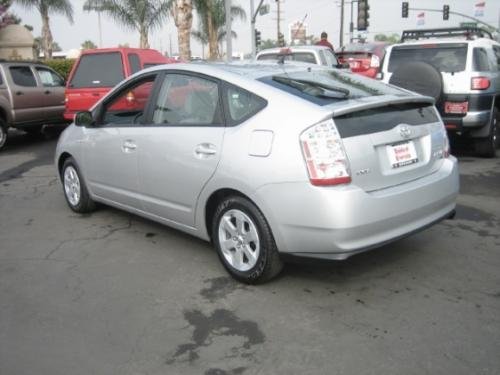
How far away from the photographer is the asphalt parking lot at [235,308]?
298 centimetres

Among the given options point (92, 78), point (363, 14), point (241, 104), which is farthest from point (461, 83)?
point (363, 14)

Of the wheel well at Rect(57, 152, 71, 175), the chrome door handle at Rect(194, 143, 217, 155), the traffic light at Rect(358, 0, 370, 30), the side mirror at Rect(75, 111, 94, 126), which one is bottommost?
A: the wheel well at Rect(57, 152, 71, 175)

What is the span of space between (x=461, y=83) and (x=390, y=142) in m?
5.03

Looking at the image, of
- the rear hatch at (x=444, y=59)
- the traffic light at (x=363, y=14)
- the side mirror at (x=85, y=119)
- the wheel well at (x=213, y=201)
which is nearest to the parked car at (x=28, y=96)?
the side mirror at (x=85, y=119)

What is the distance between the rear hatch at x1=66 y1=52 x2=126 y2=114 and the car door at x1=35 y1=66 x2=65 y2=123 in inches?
65.7

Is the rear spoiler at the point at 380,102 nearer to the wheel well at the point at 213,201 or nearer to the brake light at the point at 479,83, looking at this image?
the wheel well at the point at 213,201

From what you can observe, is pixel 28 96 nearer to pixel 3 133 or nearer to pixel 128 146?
pixel 3 133

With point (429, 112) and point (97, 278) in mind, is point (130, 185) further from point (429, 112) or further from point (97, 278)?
point (429, 112)

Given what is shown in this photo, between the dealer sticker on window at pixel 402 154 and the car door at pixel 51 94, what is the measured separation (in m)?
10.0

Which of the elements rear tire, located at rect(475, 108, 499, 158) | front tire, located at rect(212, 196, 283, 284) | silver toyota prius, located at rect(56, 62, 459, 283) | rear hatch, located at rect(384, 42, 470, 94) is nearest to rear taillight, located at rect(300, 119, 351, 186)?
silver toyota prius, located at rect(56, 62, 459, 283)

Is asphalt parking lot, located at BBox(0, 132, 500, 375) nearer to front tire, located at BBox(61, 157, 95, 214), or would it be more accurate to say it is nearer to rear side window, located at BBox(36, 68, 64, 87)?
front tire, located at BBox(61, 157, 95, 214)

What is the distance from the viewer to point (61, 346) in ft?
10.4

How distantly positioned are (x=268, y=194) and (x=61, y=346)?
1560 millimetres

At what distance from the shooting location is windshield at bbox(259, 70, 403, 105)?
3736mm
